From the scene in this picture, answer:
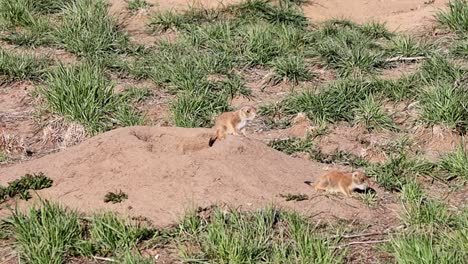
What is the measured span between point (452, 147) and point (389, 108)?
1098 millimetres

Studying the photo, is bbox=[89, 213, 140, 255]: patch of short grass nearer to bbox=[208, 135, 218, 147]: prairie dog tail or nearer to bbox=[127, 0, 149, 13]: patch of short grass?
bbox=[208, 135, 218, 147]: prairie dog tail

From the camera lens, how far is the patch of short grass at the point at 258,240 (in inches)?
223

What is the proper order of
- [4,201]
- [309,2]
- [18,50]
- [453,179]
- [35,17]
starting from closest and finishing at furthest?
[4,201] < [453,179] < [18,50] < [35,17] < [309,2]

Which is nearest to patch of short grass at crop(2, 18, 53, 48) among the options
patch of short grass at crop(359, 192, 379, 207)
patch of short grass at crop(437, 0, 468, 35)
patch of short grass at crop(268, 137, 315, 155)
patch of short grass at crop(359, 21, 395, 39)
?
patch of short grass at crop(268, 137, 315, 155)

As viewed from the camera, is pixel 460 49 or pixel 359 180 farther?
pixel 460 49

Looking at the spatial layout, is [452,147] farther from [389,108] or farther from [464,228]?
[464,228]

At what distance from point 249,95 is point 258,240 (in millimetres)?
4178

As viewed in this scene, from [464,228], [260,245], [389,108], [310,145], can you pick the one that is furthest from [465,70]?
[260,245]

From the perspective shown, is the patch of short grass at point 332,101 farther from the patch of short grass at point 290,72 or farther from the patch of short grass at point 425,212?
the patch of short grass at point 425,212

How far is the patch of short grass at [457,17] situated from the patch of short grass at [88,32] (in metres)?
4.13

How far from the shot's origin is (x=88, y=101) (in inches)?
356

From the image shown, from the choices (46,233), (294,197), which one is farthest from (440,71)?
(46,233)

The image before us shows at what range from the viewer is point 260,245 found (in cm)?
580

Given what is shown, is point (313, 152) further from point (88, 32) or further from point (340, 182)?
point (88, 32)
